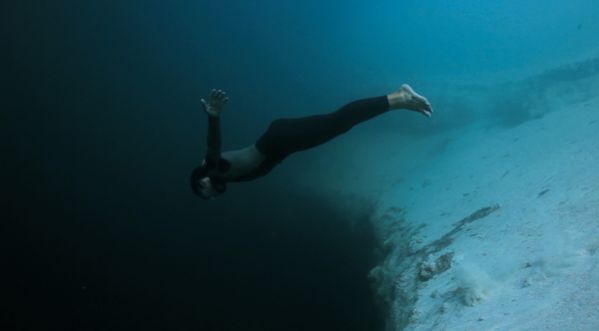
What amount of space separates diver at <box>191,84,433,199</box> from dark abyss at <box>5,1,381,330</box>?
212 inches

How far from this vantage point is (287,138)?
447 centimetres

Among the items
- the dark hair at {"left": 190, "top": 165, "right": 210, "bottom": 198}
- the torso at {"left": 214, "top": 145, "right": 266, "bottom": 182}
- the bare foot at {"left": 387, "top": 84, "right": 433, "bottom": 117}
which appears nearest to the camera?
the dark hair at {"left": 190, "top": 165, "right": 210, "bottom": 198}

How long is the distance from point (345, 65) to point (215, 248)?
35928 millimetres

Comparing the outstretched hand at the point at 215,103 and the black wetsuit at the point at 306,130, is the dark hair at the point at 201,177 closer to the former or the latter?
the black wetsuit at the point at 306,130

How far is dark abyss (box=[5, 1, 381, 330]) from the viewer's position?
36.6ft

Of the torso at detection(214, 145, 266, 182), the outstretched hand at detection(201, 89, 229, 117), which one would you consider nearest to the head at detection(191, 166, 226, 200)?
the torso at detection(214, 145, 266, 182)

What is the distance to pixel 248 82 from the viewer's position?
42.0 metres

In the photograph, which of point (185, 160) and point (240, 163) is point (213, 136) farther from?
point (185, 160)

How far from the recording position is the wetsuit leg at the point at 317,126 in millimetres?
4402

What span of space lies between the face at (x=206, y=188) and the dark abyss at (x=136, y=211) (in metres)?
5.51

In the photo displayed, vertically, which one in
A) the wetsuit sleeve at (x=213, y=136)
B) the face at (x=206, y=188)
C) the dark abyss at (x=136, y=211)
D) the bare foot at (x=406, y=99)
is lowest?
the face at (x=206, y=188)

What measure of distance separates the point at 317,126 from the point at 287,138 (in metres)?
0.39

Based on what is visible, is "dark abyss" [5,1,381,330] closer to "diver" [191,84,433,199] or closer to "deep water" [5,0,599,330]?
"deep water" [5,0,599,330]

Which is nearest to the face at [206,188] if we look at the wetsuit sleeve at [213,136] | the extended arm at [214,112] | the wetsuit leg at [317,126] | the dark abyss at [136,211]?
the wetsuit sleeve at [213,136]
